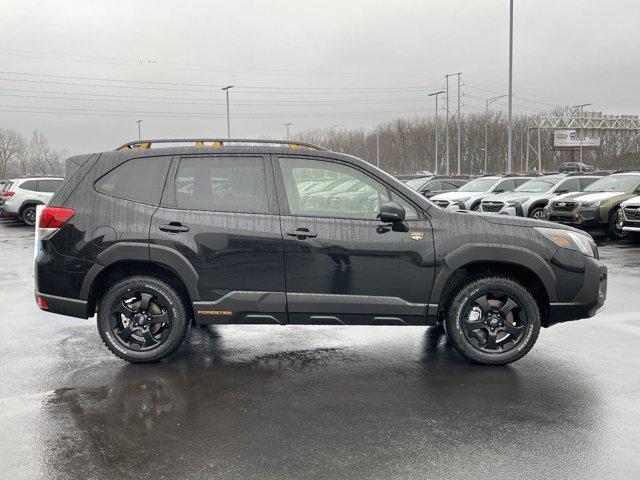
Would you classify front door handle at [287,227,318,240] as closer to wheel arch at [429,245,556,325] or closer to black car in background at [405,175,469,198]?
wheel arch at [429,245,556,325]

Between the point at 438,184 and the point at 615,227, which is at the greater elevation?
the point at 438,184

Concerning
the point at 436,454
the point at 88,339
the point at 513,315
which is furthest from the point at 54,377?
the point at 513,315

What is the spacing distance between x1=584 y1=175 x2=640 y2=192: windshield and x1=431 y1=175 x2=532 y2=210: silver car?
404 cm

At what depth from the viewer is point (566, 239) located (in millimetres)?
5477

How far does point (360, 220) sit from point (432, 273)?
0.74m

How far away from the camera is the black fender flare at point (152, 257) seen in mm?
5379

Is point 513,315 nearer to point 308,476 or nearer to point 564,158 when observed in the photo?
point 308,476

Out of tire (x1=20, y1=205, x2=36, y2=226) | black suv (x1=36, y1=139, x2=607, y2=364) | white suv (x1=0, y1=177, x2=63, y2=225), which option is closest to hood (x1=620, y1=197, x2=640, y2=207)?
black suv (x1=36, y1=139, x2=607, y2=364)

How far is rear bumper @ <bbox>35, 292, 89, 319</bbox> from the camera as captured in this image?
5.48 metres

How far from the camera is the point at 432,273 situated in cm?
535

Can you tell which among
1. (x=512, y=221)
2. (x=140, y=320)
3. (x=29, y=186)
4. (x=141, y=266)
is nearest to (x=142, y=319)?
(x=140, y=320)

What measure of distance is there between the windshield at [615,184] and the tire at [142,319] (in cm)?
1428

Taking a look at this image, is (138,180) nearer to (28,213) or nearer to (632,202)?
(632,202)

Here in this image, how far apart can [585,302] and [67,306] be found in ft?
14.5
